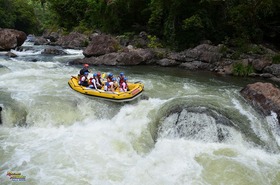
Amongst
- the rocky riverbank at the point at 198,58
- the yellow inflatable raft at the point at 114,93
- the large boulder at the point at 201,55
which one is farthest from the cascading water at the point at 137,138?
the large boulder at the point at 201,55

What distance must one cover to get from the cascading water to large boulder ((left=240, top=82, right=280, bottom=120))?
297 mm

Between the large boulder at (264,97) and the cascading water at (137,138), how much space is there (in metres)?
0.30

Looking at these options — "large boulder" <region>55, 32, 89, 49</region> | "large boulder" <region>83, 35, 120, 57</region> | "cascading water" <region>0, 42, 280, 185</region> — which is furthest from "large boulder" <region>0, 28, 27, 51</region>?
"cascading water" <region>0, 42, 280, 185</region>

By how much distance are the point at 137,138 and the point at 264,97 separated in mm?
4960

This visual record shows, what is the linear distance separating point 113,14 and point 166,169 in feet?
68.9

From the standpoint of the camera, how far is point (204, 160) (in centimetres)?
757

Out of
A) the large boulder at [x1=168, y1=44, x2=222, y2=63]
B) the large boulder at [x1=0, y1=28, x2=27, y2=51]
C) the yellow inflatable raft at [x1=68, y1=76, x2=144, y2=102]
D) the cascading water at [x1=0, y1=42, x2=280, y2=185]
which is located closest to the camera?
the cascading water at [x1=0, y1=42, x2=280, y2=185]

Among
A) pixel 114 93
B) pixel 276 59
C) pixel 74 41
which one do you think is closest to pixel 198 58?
pixel 276 59

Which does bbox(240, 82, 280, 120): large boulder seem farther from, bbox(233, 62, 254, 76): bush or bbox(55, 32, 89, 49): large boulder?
bbox(55, 32, 89, 49): large boulder

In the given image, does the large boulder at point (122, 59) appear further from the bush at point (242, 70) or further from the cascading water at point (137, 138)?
the cascading water at point (137, 138)

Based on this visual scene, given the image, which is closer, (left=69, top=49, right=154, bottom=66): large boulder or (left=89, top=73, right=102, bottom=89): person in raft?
(left=89, top=73, right=102, bottom=89): person in raft

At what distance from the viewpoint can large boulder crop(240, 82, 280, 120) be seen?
985cm

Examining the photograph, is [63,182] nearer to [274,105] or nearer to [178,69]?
[274,105]

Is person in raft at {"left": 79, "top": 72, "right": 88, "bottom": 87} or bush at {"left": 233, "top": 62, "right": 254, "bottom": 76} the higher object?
person in raft at {"left": 79, "top": 72, "right": 88, "bottom": 87}
